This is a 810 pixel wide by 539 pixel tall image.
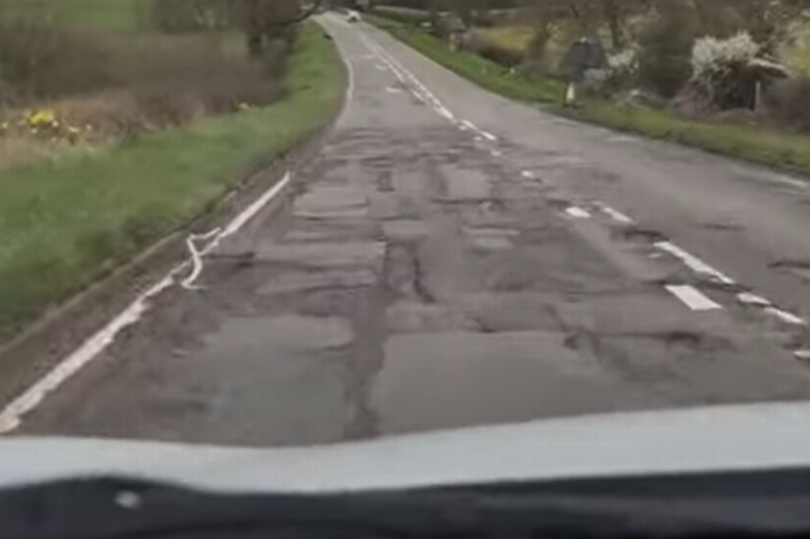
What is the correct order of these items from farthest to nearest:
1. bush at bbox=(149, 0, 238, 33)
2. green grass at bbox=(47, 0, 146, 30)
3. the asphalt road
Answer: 1. bush at bbox=(149, 0, 238, 33)
2. green grass at bbox=(47, 0, 146, 30)
3. the asphalt road

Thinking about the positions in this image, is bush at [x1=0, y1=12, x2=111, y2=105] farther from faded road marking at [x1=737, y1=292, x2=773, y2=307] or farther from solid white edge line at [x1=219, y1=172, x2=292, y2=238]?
faded road marking at [x1=737, y1=292, x2=773, y2=307]

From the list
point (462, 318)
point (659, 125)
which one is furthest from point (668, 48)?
point (462, 318)

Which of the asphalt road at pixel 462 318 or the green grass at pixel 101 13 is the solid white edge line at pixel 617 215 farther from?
the green grass at pixel 101 13

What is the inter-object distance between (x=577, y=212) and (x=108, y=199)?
207 inches

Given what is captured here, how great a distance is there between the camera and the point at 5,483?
375 cm

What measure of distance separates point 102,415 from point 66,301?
10.5ft

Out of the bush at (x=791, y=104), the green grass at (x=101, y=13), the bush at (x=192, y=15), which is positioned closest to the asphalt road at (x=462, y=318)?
the green grass at (x=101, y=13)

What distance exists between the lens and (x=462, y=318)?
43.2ft

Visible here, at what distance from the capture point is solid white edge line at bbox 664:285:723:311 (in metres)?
13.6

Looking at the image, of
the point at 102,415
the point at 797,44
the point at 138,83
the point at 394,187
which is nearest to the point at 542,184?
the point at 394,187

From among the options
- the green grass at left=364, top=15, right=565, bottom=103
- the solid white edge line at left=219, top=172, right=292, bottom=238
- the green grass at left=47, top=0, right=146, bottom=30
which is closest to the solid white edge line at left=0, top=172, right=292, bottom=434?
the solid white edge line at left=219, top=172, right=292, bottom=238

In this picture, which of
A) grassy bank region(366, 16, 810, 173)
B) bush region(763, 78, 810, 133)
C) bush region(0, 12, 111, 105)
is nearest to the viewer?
grassy bank region(366, 16, 810, 173)

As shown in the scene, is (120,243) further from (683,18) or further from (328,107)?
(683,18)

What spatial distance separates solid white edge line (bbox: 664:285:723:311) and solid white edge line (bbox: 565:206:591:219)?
690cm
